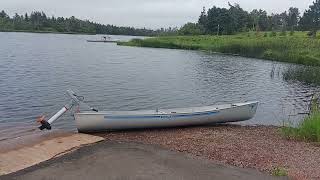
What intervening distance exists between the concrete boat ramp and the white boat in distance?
1889mm

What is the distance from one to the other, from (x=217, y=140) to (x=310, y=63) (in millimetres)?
43919

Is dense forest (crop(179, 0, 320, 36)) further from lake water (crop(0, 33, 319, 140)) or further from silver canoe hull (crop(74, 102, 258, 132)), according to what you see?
silver canoe hull (crop(74, 102, 258, 132))

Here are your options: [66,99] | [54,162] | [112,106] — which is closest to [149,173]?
[54,162]

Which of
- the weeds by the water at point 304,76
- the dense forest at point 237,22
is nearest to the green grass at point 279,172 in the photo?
the weeds by the water at point 304,76

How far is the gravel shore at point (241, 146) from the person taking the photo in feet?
43.0

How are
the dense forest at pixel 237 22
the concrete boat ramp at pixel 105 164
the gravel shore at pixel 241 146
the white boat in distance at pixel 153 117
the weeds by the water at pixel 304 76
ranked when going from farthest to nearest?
the dense forest at pixel 237 22
the weeds by the water at pixel 304 76
the white boat in distance at pixel 153 117
the gravel shore at pixel 241 146
the concrete boat ramp at pixel 105 164

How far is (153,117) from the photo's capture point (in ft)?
57.6

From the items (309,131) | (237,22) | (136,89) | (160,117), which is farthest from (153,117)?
(237,22)

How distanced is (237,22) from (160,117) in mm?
112281

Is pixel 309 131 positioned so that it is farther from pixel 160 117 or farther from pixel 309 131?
pixel 160 117

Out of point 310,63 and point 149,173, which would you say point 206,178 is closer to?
point 149,173

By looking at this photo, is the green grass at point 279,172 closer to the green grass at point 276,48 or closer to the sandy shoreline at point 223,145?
the sandy shoreline at point 223,145

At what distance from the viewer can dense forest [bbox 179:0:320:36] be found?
4818 inches

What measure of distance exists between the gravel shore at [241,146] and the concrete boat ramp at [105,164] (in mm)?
813
